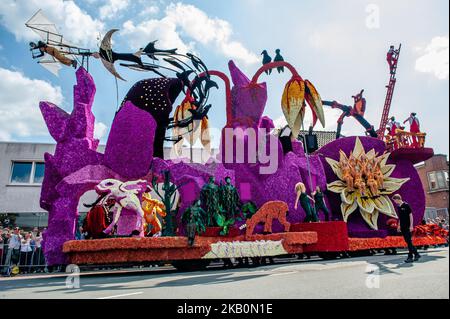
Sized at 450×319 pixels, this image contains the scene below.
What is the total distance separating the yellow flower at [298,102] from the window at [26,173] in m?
17.8

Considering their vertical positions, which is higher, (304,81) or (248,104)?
(304,81)

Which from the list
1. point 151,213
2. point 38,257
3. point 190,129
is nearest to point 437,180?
point 190,129

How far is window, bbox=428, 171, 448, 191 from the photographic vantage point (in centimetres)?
3166

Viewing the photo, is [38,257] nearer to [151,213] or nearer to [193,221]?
[151,213]

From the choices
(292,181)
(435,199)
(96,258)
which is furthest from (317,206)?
(435,199)

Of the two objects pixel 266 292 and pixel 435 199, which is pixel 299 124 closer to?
pixel 266 292

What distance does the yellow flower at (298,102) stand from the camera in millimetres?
14641

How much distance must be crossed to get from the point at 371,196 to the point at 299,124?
5.44 m

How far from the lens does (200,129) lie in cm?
1845

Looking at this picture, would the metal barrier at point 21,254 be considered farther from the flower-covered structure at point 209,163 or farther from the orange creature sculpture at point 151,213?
the orange creature sculpture at point 151,213

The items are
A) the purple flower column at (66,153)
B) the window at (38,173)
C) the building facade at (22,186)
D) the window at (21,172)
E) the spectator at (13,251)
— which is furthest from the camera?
the window at (38,173)

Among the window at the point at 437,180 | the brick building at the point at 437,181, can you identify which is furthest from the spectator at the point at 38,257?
the window at the point at 437,180

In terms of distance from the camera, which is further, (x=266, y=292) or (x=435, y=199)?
(x=435, y=199)

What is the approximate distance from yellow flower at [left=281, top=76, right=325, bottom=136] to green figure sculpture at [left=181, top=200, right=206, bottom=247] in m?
6.07
